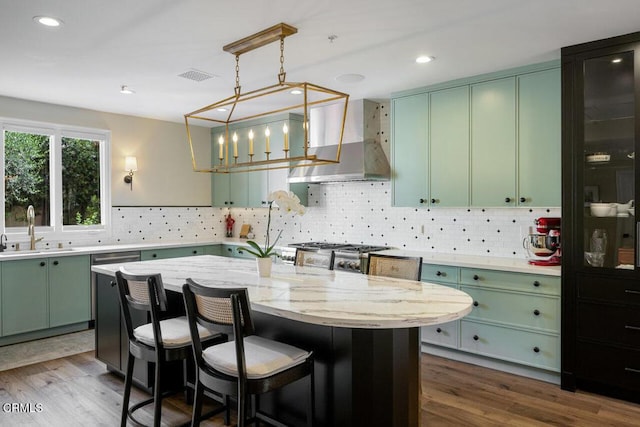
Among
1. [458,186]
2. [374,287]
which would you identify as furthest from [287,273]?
[458,186]

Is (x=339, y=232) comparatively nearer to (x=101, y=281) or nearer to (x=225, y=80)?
(x=225, y=80)

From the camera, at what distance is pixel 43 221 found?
508 cm

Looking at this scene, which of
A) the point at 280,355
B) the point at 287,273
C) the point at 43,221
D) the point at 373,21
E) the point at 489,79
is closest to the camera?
the point at 280,355

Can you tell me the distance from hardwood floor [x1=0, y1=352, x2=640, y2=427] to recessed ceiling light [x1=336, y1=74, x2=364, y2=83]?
261 centimetres

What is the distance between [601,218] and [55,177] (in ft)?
18.0

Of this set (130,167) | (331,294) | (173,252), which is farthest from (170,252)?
(331,294)

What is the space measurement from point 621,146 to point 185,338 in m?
3.17

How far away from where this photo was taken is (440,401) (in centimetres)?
309

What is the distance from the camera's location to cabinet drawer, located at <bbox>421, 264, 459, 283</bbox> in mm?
3869

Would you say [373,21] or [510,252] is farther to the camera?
[510,252]

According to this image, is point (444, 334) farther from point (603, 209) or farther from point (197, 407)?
point (197, 407)

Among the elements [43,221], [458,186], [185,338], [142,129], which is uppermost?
[142,129]

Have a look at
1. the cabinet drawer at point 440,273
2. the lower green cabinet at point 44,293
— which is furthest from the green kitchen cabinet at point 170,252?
the cabinet drawer at point 440,273

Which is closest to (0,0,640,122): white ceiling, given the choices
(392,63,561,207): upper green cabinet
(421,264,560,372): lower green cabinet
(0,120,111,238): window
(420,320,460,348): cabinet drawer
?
(392,63,561,207): upper green cabinet
